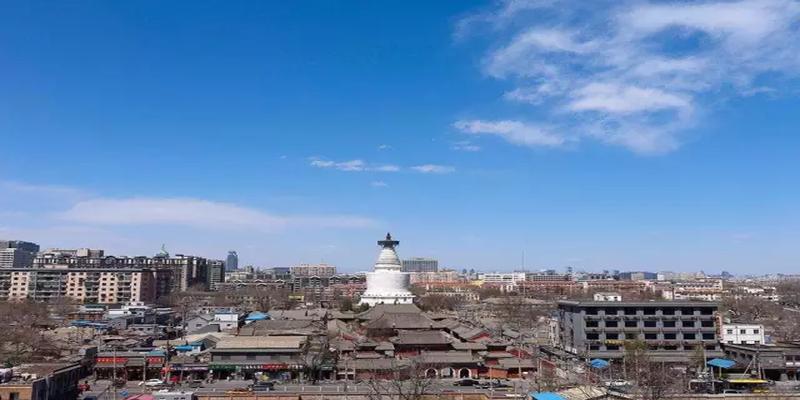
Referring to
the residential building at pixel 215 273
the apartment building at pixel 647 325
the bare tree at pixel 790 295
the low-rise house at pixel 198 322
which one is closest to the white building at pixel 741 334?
the apartment building at pixel 647 325

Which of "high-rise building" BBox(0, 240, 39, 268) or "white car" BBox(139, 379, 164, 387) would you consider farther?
"high-rise building" BBox(0, 240, 39, 268)

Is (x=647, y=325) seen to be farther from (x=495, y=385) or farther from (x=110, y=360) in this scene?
(x=110, y=360)

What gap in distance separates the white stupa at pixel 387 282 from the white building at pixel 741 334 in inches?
1262

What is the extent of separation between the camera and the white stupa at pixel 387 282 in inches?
2731

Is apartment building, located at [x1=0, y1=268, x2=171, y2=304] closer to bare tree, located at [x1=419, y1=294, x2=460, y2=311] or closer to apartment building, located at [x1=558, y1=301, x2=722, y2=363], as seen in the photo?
bare tree, located at [x1=419, y1=294, x2=460, y2=311]

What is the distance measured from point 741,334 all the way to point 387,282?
118ft

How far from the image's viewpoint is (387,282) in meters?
70.5

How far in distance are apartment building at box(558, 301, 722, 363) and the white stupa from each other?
2767cm

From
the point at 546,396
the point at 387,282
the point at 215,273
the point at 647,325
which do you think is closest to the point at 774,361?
the point at 647,325

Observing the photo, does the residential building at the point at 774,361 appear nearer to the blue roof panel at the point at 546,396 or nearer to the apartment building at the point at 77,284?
the blue roof panel at the point at 546,396

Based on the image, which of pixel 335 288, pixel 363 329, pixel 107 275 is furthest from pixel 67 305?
pixel 335 288

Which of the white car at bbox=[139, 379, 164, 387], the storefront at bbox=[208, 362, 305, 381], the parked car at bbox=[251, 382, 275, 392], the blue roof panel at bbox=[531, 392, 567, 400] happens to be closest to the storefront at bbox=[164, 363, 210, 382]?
the storefront at bbox=[208, 362, 305, 381]

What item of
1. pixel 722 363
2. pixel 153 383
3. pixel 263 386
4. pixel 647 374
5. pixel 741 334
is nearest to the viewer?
pixel 263 386

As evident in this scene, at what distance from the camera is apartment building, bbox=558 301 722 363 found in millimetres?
43375
